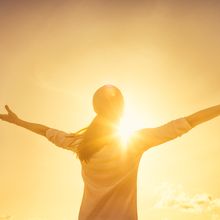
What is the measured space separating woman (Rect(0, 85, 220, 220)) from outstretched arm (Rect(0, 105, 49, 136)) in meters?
1.60

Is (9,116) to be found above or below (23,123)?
above

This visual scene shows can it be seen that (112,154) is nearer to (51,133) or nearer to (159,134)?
(159,134)

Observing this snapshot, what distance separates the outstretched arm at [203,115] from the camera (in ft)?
17.9

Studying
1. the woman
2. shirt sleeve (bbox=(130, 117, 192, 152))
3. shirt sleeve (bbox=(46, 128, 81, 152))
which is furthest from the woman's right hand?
shirt sleeve (bbox=(130, 117, 192, 152))

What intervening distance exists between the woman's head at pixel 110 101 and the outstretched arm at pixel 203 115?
2.86ft

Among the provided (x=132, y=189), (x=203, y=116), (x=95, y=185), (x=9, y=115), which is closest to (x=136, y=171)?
→ (x=132, y=189)

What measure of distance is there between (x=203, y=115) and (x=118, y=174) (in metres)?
1.30

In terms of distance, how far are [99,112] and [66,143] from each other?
1.01m

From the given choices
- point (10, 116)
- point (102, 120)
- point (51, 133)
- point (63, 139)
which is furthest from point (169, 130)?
point (10, 116)

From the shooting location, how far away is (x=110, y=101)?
5.62 m

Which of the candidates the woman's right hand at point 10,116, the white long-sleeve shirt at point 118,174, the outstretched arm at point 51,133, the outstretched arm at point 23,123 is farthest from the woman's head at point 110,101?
the woman's right hand at point 10,116

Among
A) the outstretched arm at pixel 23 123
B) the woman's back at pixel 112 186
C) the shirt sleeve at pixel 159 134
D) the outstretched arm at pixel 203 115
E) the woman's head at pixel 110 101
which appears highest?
the outstretched arm at pixel 23 123

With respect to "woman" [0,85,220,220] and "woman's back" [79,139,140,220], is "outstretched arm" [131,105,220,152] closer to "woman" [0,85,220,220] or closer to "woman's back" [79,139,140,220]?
"woman" [0,85,220,220]

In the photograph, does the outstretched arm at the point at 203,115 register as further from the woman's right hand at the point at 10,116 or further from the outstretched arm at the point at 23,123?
the woman's right hand at the point at 10,116
